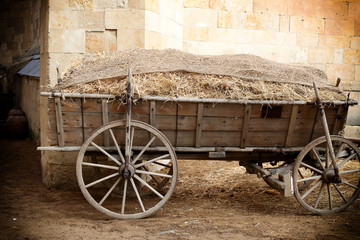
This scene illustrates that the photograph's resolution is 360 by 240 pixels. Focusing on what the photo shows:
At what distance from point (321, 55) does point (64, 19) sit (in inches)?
193

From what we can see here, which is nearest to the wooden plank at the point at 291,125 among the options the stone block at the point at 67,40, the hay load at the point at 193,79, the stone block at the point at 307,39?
the hay load at the point at 193,79

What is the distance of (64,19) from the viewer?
15.6ft

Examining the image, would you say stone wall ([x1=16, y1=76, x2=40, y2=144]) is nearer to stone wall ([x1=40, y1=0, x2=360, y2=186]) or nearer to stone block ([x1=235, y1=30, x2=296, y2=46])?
stone wall ([x1=40, y1=0, x2=360, y2=186])

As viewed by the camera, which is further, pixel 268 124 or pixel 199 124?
pixel 268 124

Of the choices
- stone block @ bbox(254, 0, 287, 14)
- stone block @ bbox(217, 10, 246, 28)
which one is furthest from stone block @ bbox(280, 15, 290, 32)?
stone block @ bbox(217, 10, 246, 28)

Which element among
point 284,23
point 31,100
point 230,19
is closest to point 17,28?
point 31,100

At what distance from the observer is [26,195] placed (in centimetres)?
466

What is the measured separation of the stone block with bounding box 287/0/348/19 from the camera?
6.91 m

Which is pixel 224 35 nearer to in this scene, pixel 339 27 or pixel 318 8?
pixel 318 8

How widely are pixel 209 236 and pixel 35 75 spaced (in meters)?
5.13

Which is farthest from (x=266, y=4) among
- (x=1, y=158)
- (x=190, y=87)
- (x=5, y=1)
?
(x=5, y=1)

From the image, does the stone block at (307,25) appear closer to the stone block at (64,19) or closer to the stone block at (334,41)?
the stone block at (334,41)

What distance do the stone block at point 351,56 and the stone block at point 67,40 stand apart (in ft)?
17.0

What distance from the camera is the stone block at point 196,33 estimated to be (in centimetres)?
654
